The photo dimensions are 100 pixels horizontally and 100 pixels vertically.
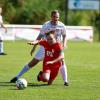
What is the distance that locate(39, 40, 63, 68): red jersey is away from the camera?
13.8 metres

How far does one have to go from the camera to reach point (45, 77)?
45.0ft

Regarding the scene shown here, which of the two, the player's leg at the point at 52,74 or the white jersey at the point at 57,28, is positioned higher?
the white jersey at the point at 57,28

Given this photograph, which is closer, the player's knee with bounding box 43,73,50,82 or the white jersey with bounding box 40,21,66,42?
the player's knee with bounding box 43,73,50,82

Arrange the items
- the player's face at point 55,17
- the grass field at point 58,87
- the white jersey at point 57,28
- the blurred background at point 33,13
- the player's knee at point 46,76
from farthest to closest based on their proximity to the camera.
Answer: the blurred background at point 33,13 → the white jersey at point 57,28 → the player's knee at point 46,76 → the player's face at point 55,17 → the grass field at point 58,87

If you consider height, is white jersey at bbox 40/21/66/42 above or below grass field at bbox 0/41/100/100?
above

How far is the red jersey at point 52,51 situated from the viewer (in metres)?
13.8

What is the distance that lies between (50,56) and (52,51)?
137mm

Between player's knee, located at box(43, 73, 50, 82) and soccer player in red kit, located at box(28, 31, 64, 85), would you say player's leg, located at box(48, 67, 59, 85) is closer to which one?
soccer player in red kit, located at box(28, 31, 64, 85)

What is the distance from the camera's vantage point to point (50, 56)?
13.8m

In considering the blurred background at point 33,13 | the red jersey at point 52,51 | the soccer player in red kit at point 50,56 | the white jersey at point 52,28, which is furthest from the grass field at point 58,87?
the blurred background at point 33,13

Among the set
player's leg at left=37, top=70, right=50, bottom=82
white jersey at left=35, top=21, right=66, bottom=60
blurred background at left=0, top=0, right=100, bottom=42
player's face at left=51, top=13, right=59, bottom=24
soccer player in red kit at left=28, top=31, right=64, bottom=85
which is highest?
player's face at left=51, top=13, right=59, bottom=24

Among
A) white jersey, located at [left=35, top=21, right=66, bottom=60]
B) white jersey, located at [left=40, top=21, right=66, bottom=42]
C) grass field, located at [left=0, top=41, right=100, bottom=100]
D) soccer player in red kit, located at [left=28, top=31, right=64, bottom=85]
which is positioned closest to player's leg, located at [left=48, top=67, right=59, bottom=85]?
soccer player in red kit, located at [left=28, top=31, right=64, bottom=85]

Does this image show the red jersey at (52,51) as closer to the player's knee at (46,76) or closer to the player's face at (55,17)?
the player's knee at (46,76)

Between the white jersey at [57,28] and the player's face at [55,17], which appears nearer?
the player's face at [55,17]
